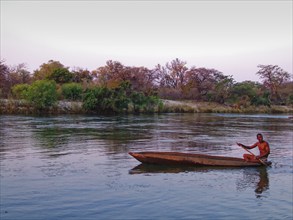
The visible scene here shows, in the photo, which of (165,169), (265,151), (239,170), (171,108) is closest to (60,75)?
(171,108)

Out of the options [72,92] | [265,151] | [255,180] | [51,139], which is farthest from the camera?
[72,92]

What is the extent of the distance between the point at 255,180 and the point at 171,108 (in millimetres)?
59825

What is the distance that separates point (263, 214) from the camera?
32.9ft

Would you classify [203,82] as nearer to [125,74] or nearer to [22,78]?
[125,74]

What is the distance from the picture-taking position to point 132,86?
255ft

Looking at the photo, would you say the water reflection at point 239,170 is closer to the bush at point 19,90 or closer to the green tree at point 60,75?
the bush at point 19,90

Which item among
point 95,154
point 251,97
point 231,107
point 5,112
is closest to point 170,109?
point 231,107

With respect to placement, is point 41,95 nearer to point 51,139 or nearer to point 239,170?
point 51,139

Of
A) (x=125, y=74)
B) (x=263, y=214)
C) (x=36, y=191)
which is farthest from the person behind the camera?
(x=125, y=74)

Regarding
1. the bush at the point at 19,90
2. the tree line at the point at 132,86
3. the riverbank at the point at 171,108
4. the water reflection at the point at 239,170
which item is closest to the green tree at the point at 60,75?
the tree line at the point at 132,86

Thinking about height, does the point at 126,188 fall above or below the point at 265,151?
below

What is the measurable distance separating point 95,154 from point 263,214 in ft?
36.8

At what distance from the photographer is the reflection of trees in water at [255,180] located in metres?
12.9

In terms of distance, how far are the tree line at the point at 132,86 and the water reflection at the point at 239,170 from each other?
44217mm
